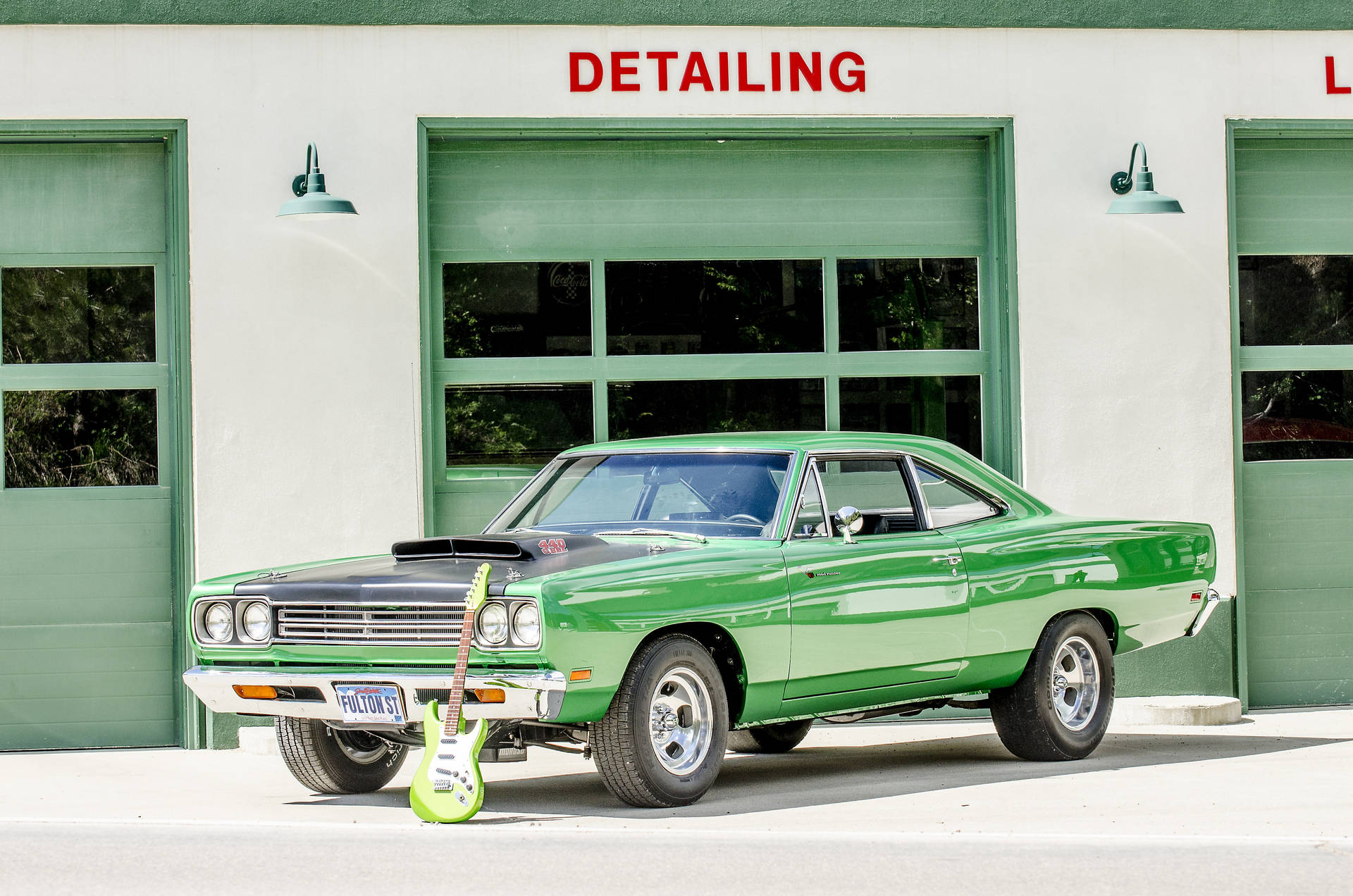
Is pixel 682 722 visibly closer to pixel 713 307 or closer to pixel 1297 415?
pixel 713 307

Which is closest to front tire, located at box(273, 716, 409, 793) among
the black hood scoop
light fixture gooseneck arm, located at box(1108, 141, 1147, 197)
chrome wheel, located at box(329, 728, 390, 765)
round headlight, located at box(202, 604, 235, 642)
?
chrome wheel, located at box(329, 728, 390, 765)

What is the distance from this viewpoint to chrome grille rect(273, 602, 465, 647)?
7.30 meters

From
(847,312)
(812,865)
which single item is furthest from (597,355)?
(812,865)

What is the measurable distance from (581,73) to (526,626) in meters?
5.43

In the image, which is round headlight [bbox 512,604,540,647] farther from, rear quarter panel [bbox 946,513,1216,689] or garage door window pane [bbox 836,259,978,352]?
garage door window pane [bbox 836,259,978,352]

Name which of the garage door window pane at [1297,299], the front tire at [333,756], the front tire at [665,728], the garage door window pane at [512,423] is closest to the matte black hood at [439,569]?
the front tire at [665,728]

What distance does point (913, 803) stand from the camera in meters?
7.99

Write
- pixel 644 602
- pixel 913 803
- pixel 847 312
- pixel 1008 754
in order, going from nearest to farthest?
pixel 644 602 → pixel 913 803 → pixel 1008 754 → pixel 847 312

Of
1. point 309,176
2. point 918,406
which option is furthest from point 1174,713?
point 309,176

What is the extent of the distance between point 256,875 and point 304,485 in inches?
201

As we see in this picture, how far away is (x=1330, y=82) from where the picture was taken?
40.2 feet

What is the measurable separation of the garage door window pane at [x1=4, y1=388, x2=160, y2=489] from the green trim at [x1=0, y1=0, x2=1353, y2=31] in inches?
91.4

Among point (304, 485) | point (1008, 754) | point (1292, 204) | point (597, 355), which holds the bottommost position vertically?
point (1008, 754)

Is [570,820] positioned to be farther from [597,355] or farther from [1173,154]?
[1173,154]
